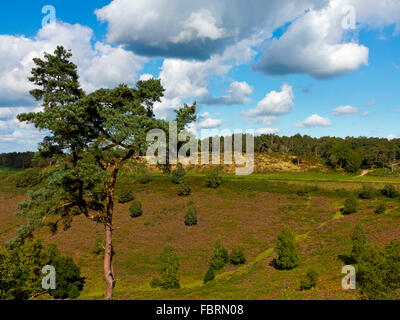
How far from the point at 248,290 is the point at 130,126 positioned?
23063mm

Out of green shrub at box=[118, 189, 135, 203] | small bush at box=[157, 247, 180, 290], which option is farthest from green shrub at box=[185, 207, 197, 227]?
green shrub at box=[118, 189, 135, 203]

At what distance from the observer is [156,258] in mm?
47750

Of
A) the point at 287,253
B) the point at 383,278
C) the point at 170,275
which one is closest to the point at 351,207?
the point at 287,253

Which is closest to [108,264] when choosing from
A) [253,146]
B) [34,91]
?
[34,91]

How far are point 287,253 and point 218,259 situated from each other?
36.4 ft

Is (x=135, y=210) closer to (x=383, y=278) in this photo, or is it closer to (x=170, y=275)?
(x=170, y=275)

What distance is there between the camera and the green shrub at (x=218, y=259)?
140 feet

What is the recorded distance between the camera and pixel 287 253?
125 feet

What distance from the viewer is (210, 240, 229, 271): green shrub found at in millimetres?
42688

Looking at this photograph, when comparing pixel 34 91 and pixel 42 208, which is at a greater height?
pixel 34 91

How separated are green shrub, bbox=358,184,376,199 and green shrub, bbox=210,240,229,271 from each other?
47.5 metres

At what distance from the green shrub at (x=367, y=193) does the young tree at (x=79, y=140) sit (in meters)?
72.4

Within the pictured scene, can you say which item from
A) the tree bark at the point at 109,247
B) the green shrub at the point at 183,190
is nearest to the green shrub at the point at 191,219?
the green shrub at the point at 183,190
